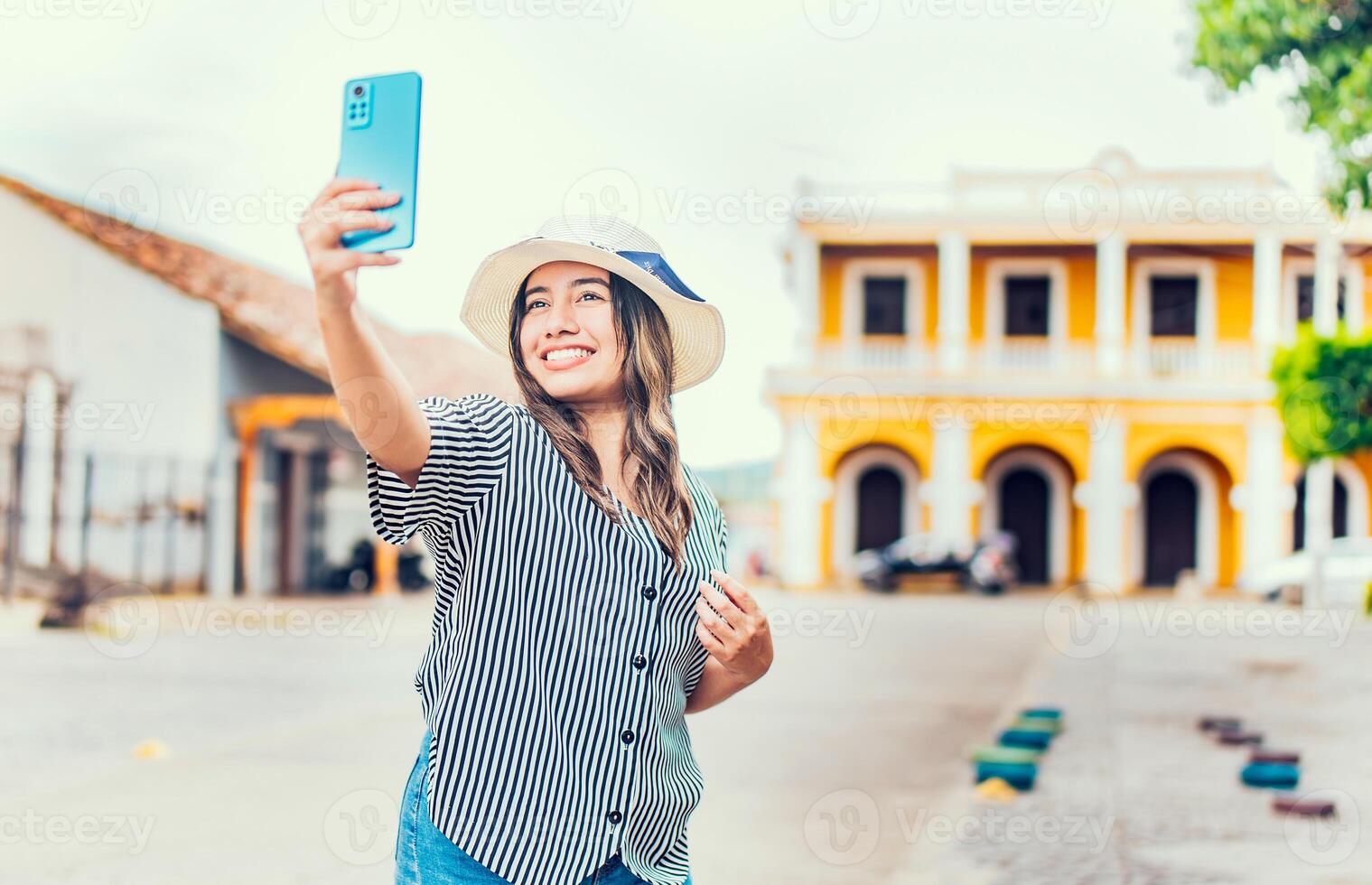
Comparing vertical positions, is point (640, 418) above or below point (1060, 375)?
below

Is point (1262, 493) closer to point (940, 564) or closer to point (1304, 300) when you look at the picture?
point (1304, 300)

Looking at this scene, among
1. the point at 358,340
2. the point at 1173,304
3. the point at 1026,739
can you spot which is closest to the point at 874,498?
the point at 1173,304

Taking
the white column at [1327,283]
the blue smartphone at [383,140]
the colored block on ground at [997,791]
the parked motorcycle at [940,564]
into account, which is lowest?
the colored block on ground at [997,791]

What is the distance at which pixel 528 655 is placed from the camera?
1.52 metres

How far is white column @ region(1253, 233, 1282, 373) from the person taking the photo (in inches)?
895

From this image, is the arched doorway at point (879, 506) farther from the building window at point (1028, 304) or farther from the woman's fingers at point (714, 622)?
the woman's fingers at point (714, 622)

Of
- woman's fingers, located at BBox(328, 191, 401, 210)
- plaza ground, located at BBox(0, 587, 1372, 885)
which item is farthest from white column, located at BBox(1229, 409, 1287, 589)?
woman's fingers, located at BBox(328, 191, 401, 210)

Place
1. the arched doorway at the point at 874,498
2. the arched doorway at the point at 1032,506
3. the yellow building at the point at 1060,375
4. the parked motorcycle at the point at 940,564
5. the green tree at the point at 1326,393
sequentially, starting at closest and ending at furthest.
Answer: the green tree at the point at 1326,393
the parked motorcycle at the point at 940,564
the yellow building at the point at 1060,375
the arched doorway at the point at 874,498
the arched doorway at the point at 1032,506

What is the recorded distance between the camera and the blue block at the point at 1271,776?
6016 millimetres

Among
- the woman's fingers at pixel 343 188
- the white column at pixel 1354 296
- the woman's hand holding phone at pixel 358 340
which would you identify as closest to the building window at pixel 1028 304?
the white column at pixel 1354 296

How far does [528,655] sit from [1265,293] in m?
23.3

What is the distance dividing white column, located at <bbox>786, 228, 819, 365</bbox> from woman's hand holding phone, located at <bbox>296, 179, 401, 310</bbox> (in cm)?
2146

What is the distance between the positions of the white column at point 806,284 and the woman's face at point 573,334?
21.1 meters

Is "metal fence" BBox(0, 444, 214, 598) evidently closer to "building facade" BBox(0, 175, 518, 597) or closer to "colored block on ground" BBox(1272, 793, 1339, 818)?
"building facade" BBox(0, 175, 518, 597)
